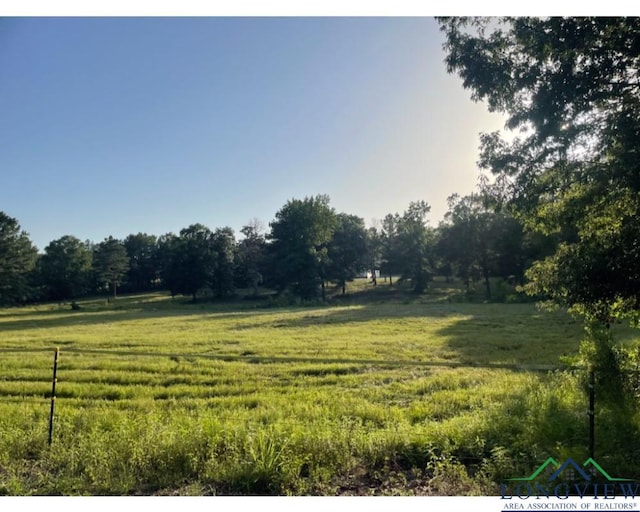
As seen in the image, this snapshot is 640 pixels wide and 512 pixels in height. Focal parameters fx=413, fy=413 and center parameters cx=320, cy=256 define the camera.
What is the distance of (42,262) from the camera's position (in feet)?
230

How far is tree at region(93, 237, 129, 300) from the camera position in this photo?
73.1 meters

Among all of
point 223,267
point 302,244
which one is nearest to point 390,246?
point 302,244

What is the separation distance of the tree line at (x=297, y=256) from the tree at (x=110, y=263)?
179 mm

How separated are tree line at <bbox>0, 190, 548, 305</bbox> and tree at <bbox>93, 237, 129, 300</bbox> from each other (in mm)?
179

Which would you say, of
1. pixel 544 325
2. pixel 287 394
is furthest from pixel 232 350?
pixel 544 325

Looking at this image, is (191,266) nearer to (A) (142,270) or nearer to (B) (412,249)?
(A) (142,270)

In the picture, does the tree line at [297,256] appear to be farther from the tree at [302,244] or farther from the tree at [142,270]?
the tree at [142,270]

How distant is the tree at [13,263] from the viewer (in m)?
56.5

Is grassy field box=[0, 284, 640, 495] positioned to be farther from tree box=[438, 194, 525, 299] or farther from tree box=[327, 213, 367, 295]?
tree box=[327, 213, 367, 295]

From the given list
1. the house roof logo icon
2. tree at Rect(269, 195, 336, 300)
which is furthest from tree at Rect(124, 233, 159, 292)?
the house roof logo icon

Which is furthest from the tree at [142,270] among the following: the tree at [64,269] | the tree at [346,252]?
the tree at [346,252]

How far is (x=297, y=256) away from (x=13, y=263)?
39418 mm

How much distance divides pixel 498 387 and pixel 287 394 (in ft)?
16.2

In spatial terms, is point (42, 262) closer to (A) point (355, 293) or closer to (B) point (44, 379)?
(A) point (355, 293)
